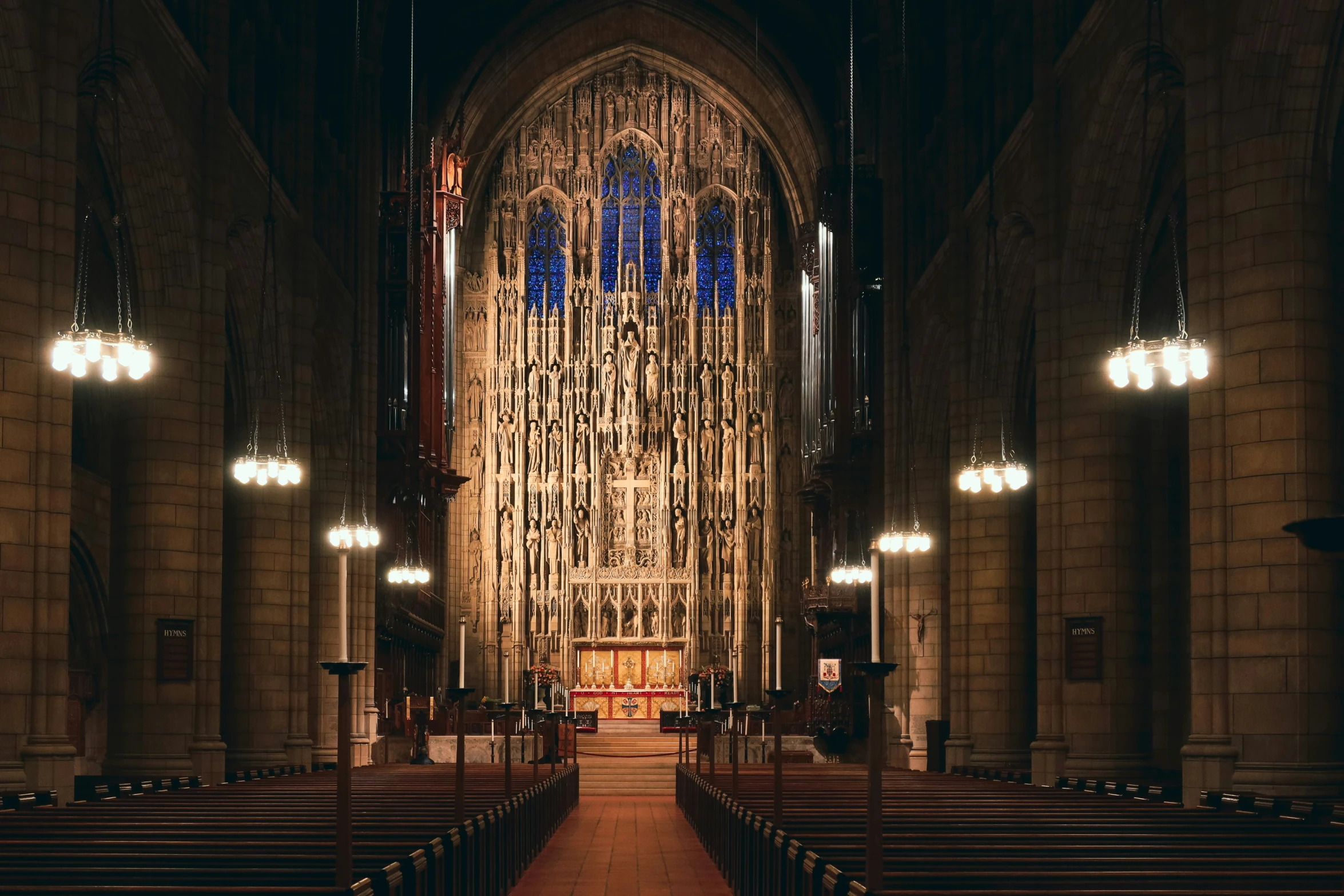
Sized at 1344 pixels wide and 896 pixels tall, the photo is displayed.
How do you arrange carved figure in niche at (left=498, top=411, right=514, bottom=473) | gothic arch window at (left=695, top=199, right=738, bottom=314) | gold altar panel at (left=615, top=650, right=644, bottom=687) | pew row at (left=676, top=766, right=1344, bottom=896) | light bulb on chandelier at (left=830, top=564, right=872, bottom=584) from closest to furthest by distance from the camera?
1. pew row at (left=676, top=766, right=1344, bottom=896)
2. light bulb on chandelier at (left=830, top=564, right=872, bottom=584)
3. gold altar panel at (left=615, top=650, right=644, bottom=687)
4. carved figure in niche at (left=498, top=411, right=514, bottom=473)
5. gothic arch window at (left=695, top=199, right=738, bottom=314)

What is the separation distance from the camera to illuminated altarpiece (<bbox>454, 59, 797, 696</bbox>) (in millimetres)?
41188

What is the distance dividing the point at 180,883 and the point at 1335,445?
379 inches

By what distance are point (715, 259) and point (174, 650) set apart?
1071 inches

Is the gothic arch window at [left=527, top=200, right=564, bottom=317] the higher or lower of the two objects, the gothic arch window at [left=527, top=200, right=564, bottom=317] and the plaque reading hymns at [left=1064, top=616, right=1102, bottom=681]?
the higher

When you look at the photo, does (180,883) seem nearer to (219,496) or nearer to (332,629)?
(219,496)

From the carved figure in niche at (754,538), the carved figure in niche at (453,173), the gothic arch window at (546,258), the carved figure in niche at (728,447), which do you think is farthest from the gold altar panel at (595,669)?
the carved figure in niche at (453,173)

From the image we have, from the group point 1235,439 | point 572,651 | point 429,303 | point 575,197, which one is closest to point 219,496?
point 1235,439

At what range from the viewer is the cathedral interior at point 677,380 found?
43.2 feet

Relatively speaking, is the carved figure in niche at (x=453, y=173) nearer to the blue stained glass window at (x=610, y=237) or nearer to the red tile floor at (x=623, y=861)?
the blue stained glass window at (x=610, y=237)

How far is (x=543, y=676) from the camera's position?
3762cm

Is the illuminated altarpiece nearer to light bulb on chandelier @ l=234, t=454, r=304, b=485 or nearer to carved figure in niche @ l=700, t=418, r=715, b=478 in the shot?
carved figure in niche @ l=700, t=418, r=715, b=478

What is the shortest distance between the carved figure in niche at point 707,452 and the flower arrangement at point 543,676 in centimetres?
685

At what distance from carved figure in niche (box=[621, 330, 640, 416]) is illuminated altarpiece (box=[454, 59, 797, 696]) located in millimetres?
47

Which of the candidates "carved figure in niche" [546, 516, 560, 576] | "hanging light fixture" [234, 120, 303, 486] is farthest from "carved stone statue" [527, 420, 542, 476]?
"hanging light fixture" [234, 120, 303, 486]
